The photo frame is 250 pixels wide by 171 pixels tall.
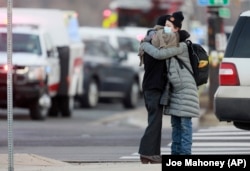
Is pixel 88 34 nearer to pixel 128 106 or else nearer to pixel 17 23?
pixel 128 106

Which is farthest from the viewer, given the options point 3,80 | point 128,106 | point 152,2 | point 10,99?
point 152,2

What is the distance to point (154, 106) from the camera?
12516mm

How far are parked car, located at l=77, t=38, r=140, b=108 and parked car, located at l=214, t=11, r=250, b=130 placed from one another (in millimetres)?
16195

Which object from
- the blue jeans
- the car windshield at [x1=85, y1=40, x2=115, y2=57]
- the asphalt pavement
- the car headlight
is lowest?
the car windshield at [x1=85, y1=40, x2=115, y2=57]

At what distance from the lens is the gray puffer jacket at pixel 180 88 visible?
40.9ft

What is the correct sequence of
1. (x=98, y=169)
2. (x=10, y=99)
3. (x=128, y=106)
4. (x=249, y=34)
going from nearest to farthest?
1. (x=10, y=99)
2. (x=98, y=169)
3. (x=249, y=34)
4. (x=128, y=106)

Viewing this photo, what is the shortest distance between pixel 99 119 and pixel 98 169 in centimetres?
1477

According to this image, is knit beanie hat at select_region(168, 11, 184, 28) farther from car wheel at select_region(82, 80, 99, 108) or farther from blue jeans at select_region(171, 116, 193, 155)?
car wheel at select_region(82, 80, 99, 108)

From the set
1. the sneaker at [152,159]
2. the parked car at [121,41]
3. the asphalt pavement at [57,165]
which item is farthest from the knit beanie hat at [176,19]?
the parked car at [121,41]

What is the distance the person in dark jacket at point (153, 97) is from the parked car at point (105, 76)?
17.2 m

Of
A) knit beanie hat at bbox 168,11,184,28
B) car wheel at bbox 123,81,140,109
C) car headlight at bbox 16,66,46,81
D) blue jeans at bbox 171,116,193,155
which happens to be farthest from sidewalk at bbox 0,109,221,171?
car wheel at bbox 123,81,140,109

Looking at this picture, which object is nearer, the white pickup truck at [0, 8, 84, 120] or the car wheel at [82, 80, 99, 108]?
the white pickup truck at [0, 8, 84, 120]

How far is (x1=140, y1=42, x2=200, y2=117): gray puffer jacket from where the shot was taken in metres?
12.5

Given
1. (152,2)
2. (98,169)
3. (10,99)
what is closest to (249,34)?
(98,169)
